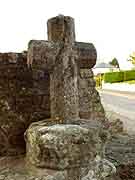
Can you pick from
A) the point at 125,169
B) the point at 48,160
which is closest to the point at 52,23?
the point at 48,160

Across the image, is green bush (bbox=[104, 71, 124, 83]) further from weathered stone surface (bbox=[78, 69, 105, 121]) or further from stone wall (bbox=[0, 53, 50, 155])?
stone wall (bbox=[0, 53, 50, 155])

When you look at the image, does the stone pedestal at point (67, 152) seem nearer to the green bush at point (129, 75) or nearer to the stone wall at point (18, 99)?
the stone wall at point (18, 99)

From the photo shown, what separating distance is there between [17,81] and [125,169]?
1.39 metres

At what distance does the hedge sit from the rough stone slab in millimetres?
37685

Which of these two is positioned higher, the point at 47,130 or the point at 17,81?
the point at 17,81

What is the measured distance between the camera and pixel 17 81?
10.8ft

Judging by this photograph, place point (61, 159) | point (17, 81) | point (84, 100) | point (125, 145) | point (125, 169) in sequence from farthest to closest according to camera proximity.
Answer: point (84, 100) < point (125, 145) < point (17, 81) < point (125, 169) < point (61, 159)

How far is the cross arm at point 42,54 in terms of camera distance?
8.72ft

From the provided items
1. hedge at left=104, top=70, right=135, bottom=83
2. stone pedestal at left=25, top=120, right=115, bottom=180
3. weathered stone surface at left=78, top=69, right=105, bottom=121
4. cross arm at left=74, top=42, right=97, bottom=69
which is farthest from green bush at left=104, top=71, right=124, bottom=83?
stone pedestal at left=25, top=120, right=115, bottom=180

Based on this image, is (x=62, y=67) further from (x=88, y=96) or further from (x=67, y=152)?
(x=88, y=96)

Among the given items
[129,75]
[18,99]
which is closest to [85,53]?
[18,99]

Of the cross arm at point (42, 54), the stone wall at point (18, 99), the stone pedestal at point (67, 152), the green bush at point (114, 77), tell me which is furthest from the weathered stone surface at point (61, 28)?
the green bush at point (114, 77)

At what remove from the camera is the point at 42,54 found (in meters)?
2.67

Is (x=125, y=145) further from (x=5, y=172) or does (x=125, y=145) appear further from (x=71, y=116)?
(x=5, y=172)
